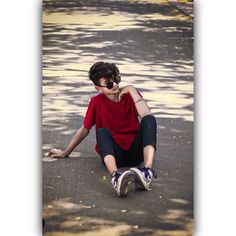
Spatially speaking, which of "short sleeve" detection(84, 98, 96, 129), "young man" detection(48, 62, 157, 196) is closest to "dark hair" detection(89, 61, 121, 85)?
"young man" detection(48, 62, 157, 196)

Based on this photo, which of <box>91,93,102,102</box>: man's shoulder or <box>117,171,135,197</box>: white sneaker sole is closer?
<box>117,171,135,197</box>: white sneaker sole

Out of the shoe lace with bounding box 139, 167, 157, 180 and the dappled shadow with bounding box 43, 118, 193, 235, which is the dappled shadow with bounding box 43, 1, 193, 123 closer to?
the dappled shadow with bounding box 43, 118, 193, 235

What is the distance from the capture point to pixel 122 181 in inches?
131

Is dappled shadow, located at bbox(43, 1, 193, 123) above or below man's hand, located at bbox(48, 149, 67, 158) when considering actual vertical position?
above

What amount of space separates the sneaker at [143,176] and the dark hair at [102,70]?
466 mm

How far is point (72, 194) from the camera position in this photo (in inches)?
133

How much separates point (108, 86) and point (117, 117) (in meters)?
0.16

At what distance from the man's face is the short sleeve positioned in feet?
0.24

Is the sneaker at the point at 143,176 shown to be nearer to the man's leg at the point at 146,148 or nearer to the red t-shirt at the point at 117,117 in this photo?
the man's leg at the point at 146,148

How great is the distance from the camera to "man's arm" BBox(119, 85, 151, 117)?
11.4 ft

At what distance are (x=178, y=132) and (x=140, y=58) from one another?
1.36 ft

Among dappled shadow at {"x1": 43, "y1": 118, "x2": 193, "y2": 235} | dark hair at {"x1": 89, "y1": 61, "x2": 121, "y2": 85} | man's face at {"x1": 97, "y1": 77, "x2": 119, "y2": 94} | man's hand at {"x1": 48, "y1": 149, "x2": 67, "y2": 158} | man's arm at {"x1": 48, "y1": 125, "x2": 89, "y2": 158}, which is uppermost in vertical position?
dark hair at {"x1": 89, "y1": 61, "x2": 121, "y2": 85}
